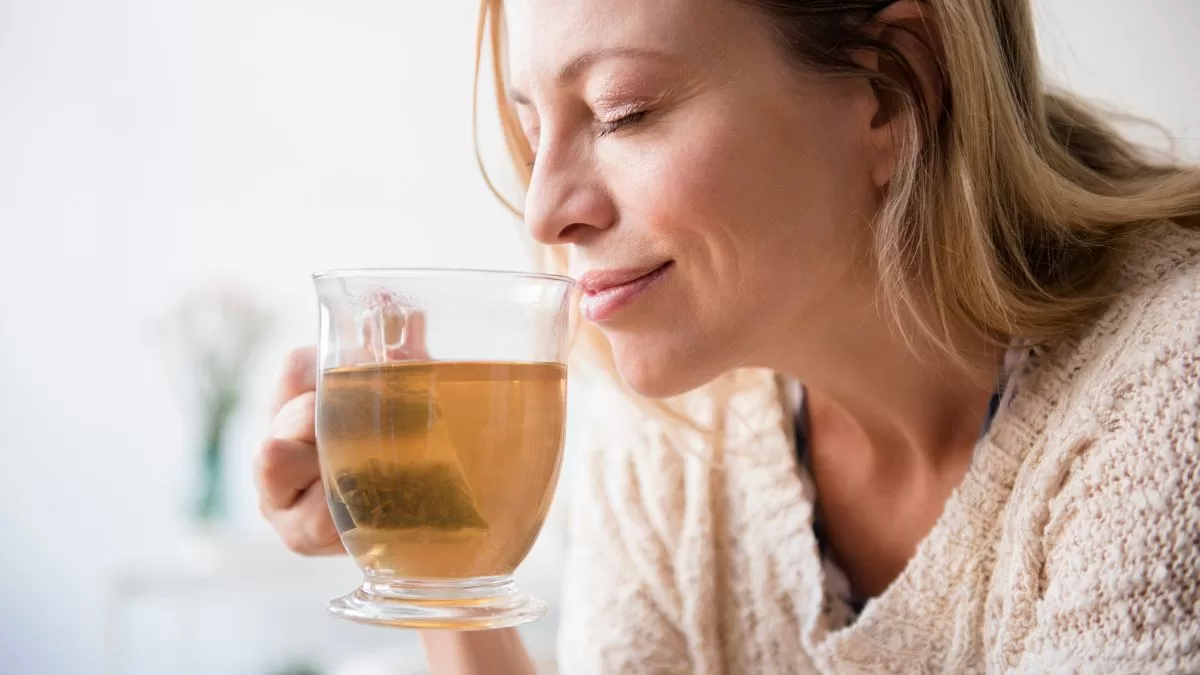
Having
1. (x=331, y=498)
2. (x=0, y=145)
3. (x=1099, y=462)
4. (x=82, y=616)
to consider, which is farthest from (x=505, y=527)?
(x=0, y=145)

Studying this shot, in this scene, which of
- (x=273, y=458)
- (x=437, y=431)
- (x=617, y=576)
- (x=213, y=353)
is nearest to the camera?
(x=437, y=431)

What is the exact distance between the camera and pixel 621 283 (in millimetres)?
1326

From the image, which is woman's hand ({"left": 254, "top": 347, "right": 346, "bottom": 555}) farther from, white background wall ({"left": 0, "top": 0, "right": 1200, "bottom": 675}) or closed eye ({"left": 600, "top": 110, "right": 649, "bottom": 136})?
white background wall ({"left": 0, "top": 0, "right": 1200, "bottom": 675})

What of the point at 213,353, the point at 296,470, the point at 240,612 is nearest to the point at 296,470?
the point at 296,470

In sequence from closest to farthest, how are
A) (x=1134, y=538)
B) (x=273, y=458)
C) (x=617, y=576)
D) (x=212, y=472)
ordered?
(x=1134, y=538), (x=273, y=458), (x=617, y=576), (x=212, y=472)

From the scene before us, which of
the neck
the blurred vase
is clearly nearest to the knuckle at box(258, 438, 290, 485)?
the neck

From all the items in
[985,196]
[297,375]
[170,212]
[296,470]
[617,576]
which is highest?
[170,212]

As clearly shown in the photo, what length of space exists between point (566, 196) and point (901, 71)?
18.6 inches

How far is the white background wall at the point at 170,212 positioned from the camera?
3.69 m

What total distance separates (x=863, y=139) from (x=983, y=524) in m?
0.52

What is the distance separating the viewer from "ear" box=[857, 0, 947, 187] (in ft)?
4.57

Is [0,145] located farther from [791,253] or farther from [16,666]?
[791,253]

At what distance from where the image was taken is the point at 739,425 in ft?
5.95

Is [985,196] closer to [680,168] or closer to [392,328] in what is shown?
[680,168]
